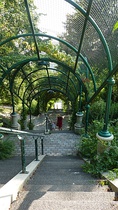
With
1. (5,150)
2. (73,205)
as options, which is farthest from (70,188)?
(5,150)

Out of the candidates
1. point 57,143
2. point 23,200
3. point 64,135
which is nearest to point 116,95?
point 64,135

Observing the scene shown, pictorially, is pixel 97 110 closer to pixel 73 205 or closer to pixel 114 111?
pixel 114 111

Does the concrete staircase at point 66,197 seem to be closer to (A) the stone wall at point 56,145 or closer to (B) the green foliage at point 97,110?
(A) the stone wall at point 56,145

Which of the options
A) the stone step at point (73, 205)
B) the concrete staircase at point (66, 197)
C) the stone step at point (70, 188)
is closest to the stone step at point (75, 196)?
the concrete staircase at point (66, 197)

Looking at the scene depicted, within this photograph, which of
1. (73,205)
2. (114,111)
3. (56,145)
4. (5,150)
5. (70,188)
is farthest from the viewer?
(114,111)

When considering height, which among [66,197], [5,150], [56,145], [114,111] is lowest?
[56,145]

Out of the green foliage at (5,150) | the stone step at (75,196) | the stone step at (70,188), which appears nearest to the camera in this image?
the stone step at (75,196)

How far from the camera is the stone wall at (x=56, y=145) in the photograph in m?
5.68

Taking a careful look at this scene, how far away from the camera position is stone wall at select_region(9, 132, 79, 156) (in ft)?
18.6

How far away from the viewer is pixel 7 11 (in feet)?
17.7

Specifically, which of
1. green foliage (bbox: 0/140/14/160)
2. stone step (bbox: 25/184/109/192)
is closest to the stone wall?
green foliage (bbox: 0/140/14/160)

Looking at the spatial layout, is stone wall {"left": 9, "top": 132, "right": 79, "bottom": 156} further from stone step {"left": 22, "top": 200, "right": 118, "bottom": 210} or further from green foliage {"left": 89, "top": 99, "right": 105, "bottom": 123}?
stone step {"left": 22, "top": 200, "right": 118, "bottom": 210}

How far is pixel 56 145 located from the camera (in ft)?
21.1

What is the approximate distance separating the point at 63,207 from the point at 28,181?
1.13 metres
